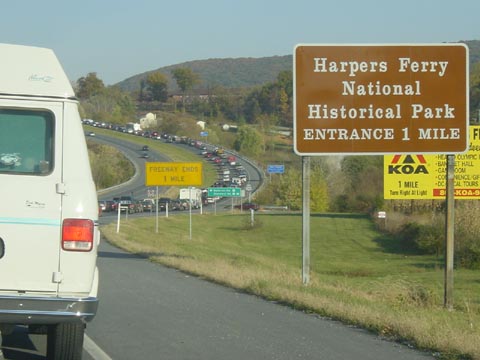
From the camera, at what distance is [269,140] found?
463 ft

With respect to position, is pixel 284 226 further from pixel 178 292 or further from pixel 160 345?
pixel 160 345

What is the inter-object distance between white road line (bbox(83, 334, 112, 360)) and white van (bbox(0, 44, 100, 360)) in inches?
56.9

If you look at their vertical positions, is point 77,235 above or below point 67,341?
above

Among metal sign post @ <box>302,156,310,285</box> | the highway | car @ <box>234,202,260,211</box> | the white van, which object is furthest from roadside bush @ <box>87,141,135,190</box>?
the white van

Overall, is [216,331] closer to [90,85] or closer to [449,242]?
[449,242]

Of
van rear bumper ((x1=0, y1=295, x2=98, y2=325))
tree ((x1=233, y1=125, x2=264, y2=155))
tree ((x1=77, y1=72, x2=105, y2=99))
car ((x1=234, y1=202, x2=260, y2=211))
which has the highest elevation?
tree ((x1=77, y1=72, x2=105, y2=99))

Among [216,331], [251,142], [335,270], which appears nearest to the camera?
[216,331]

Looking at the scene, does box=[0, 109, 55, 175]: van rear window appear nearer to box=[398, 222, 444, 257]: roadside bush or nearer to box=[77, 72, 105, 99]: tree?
box=[398, 222, 444, 257]: roadside bush

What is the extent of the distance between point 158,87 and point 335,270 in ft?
509

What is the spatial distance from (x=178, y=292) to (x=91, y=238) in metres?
8.60

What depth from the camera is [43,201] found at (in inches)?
298

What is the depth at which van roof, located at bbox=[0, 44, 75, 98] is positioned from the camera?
7.78 meters

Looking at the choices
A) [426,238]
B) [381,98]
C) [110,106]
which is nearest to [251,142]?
[110,106]

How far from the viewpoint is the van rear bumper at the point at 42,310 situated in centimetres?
742
